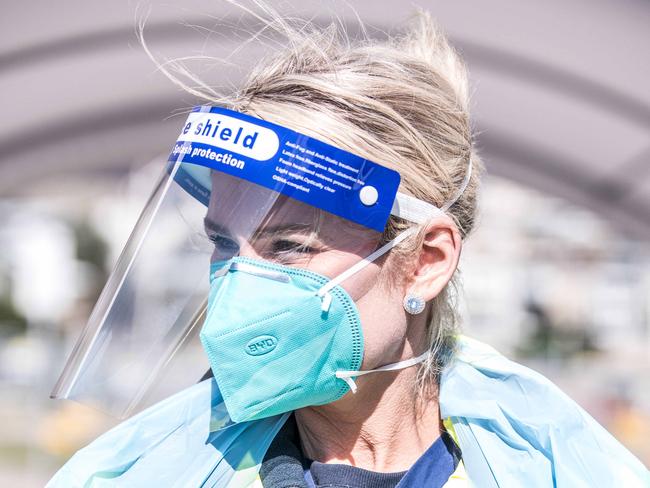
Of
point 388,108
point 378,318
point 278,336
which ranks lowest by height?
point 278,336

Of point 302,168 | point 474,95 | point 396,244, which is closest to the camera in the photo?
point 302,168

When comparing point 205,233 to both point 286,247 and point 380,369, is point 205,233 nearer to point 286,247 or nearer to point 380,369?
point 286,247

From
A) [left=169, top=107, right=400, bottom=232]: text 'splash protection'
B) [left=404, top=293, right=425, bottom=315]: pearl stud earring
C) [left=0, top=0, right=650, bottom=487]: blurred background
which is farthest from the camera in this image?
[left=0, top=0, right=650, bottom=487]: blurred background

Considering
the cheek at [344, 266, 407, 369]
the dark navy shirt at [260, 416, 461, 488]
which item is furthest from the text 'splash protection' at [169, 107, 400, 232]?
the dark navy shirt at [260, 416, 461, 488]

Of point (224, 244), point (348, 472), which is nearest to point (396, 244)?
point (224, 244)

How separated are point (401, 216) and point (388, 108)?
0.21 metres

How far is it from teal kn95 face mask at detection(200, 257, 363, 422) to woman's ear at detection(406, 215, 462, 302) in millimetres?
166

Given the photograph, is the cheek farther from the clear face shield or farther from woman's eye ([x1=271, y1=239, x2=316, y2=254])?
woman's eye ([x1=271, y1=239, x2=316, y2=254])

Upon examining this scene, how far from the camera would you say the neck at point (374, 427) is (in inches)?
63.4

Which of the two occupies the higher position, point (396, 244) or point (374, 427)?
point (396, 244)

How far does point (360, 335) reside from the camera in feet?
5.04

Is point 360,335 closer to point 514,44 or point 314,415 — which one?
point 314,415

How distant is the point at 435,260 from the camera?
5.34 feet

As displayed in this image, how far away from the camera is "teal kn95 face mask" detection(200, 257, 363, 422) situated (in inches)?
59.4
